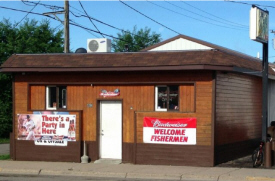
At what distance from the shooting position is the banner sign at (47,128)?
720 inches

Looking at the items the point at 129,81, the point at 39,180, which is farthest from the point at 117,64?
the point at 39,180

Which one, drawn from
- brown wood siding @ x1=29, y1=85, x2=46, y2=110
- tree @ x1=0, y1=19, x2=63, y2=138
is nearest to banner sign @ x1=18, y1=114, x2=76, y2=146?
brown wood siding @ x1=29, y1=85, x2=46, y2=110

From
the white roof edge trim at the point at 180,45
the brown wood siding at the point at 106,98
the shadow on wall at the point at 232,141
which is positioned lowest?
the shadow on wall at the point at 232,141

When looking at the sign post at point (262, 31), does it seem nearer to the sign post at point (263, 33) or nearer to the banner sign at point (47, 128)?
the sign post at point (263, 33)

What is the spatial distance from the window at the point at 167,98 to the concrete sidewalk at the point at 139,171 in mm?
2058

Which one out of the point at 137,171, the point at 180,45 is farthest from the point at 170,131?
the point at 180,45

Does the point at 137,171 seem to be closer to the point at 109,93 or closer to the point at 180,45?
the point at 109,93

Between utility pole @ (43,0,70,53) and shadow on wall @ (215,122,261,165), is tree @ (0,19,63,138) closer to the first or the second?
utility pole @ (43,0,70,53)

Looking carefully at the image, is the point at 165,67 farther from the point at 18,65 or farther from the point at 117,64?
the point at 18,65

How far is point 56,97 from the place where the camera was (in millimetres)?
18641

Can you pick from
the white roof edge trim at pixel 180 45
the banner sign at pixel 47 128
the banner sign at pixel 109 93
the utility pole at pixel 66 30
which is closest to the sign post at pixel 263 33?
the banner sign at pixel 109 93

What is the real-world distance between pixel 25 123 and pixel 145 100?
4742 millimetres

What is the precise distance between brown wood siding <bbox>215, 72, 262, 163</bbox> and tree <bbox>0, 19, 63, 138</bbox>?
15.3 meters

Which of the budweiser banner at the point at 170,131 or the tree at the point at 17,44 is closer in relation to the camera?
the budweiser banner at the point at 170,131
